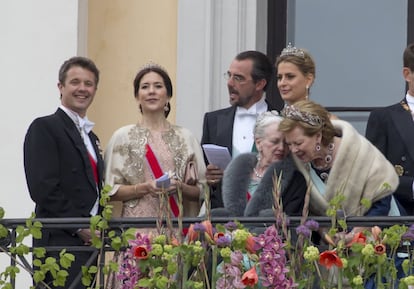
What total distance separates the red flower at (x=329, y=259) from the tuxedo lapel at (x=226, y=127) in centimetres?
201

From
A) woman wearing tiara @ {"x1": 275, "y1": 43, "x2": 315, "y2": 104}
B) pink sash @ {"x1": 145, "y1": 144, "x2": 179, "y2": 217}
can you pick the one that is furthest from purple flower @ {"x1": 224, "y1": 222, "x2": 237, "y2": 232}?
woman wearing tiara @ {"x1": 275, "y1": 43, "x2": 315, "y2": 104}

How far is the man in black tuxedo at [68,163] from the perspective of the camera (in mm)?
9914

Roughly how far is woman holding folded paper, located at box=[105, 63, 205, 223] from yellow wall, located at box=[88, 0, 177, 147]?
1393 mm

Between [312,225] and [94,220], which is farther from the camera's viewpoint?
[94,220]

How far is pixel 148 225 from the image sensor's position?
30.9 ft

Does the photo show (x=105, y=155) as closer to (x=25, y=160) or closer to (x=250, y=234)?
(x=25, y=160)

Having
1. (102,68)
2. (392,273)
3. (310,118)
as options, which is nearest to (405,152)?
(310,118)

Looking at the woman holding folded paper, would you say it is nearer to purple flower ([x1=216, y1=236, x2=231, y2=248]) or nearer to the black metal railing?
the black metal railing

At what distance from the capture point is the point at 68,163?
33.3ft

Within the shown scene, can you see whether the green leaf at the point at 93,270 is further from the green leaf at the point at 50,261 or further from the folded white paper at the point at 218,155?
the folded white paper at the point at 218,155

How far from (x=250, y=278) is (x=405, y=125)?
6.93ft

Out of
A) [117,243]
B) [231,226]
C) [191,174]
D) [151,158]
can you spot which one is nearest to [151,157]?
[151,158]

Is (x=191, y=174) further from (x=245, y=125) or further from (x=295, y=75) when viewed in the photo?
A: (x=295, y=75)

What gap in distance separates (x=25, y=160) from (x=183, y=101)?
6.16 feet
